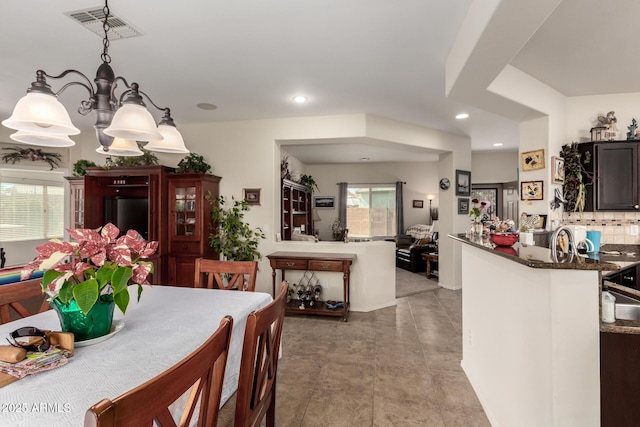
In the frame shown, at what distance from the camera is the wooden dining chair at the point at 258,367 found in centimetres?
104

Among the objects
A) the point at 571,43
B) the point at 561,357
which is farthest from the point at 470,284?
the point at 571,43

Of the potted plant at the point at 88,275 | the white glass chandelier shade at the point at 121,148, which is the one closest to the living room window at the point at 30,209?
the white glass chandelier shade at the point at 121,148

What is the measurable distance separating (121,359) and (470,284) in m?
2.36

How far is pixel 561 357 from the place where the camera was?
1.34 metres

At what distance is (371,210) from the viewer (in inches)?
320

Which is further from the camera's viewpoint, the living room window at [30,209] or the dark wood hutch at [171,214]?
the living room window at [30,209]

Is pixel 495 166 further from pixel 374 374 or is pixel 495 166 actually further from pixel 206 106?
pixel 206 106

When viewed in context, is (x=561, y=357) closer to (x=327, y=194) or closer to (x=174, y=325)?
(x=174, y=325)

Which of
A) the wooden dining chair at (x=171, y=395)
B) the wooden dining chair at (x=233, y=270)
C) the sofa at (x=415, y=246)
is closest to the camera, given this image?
the wooden dining chair at (x=171, y=395)

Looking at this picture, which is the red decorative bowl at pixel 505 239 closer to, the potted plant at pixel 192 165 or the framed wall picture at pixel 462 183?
the framed wall picture at pixel 462 183

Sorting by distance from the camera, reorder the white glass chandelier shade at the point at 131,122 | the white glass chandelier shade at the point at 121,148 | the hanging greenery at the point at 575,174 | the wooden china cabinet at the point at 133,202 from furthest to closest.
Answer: the wooden china cabinet at the point at 133,202 → the hanging greenery at the point at 575,174 → the white glass chandelier shade at the point at 121,148 → the white glass chandelier shade at the point at 131,122

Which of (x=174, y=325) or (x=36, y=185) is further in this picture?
(x=36, y=185)

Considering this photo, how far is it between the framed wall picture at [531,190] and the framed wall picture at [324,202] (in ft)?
16.5

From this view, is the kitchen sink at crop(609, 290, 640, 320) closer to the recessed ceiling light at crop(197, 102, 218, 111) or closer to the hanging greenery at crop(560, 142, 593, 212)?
the hanging greenery at crop(560, 142, 593, 212)
